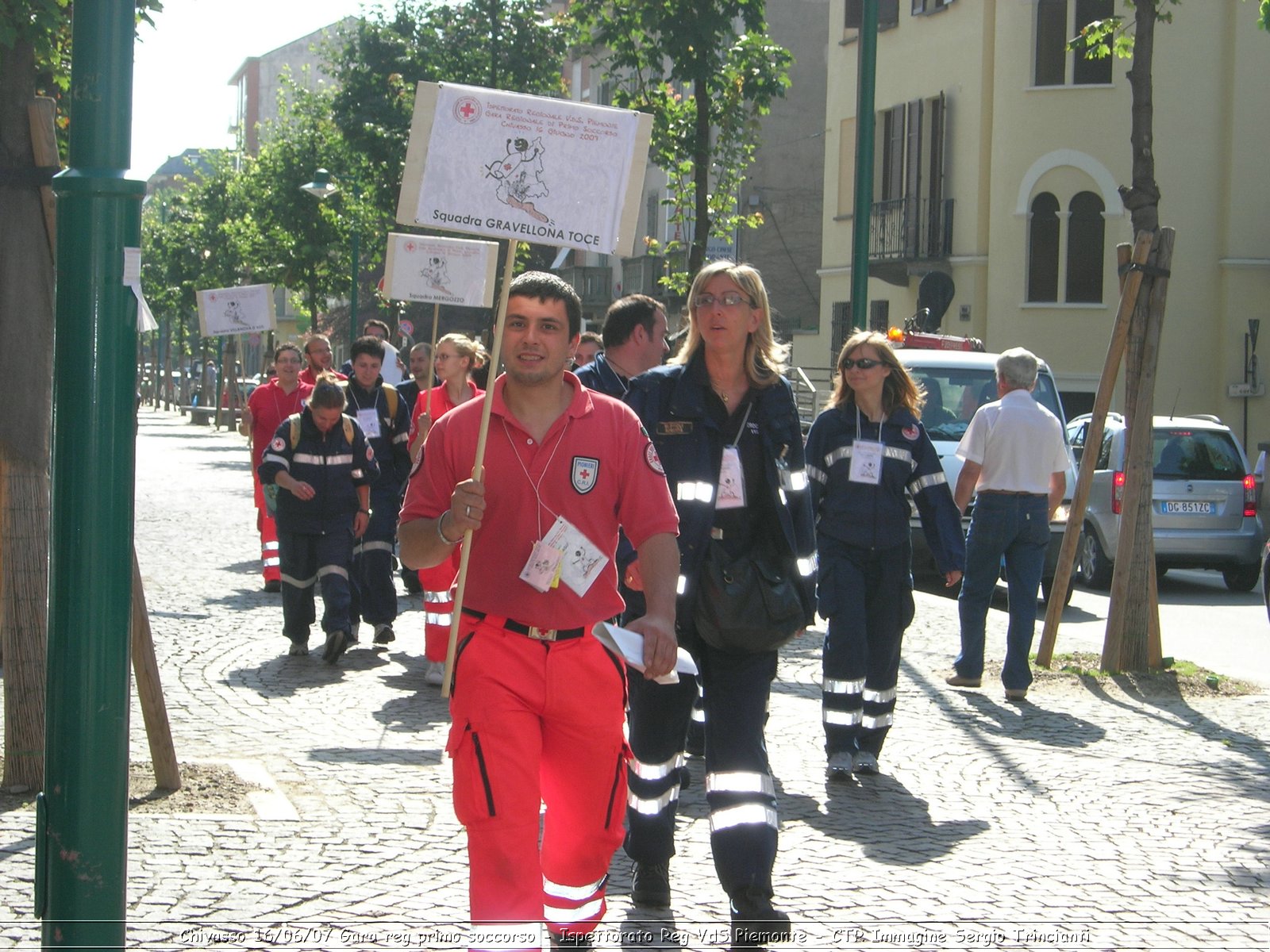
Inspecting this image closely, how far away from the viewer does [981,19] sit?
33594mm

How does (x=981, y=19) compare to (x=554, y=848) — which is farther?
(x=981, y=19)

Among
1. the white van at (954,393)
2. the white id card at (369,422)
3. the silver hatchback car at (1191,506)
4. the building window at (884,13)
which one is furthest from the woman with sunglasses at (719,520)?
the building window at (884,13)

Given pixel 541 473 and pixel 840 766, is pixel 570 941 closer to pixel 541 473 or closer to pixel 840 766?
pixel 541 473

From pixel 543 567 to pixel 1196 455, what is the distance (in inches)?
565

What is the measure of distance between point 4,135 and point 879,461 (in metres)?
3.93

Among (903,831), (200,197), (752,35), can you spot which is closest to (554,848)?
(903,831)

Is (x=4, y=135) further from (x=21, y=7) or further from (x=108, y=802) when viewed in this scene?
(x=108, y=802)

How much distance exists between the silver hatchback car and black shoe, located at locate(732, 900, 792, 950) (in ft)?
42.5

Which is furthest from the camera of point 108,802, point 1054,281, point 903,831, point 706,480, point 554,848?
point 1054,281

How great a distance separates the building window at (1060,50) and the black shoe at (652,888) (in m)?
29.2

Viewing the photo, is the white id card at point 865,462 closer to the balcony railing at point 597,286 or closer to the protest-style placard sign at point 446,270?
the protest-style placard sign at point 446,270

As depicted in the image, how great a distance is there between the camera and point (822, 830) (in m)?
6.48

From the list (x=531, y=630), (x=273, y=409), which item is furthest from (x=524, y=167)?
(x=273, y=409)

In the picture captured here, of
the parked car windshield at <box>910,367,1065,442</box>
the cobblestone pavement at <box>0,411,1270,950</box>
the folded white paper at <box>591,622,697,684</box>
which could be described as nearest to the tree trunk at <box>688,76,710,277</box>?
the parked car windshield at <box>910,367,1065,442</box>
